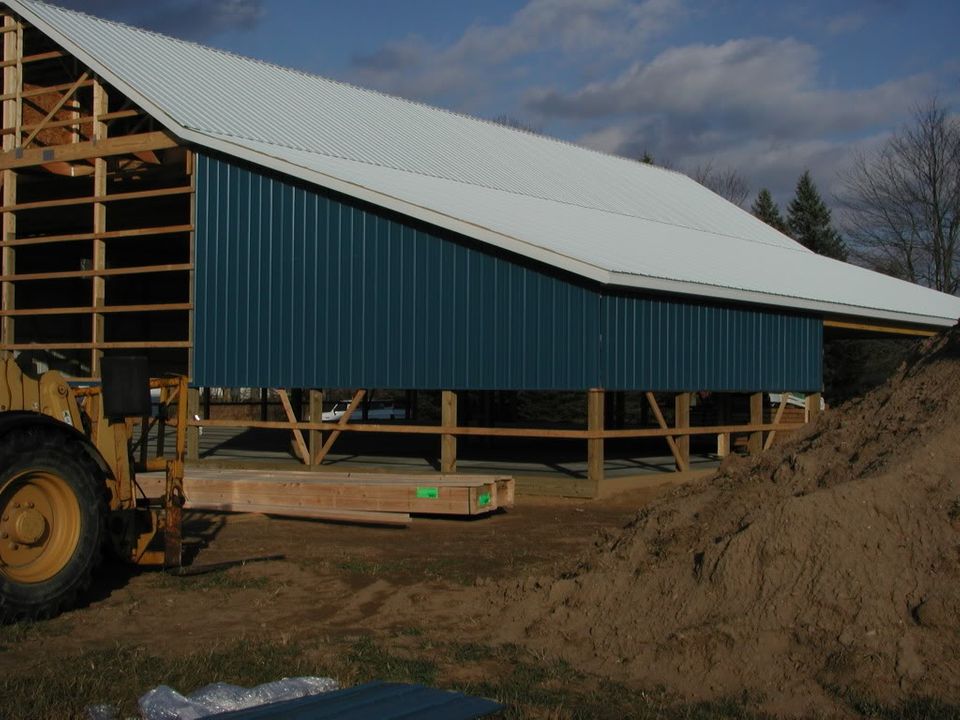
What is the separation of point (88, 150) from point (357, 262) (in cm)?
622

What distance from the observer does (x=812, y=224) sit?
55.5 m

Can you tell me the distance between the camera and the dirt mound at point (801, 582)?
24.1 ft

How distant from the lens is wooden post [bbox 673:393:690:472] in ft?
69.8

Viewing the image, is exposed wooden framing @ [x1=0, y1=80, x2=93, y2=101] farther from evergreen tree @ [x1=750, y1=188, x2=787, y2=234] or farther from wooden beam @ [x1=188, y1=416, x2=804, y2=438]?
evergreen tree @ [x1=750, y1=188, x2=787, y2=234]

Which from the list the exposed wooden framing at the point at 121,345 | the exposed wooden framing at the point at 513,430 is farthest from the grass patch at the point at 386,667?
the exposed wooden framing at the point at 121,345

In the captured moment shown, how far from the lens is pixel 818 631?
301 inches

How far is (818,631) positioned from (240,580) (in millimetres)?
6234

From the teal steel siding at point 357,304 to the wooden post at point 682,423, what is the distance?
131 inches

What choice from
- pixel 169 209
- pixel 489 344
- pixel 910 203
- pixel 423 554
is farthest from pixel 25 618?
pixel 910 203

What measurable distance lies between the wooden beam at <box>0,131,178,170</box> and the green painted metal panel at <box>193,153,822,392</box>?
0.97m

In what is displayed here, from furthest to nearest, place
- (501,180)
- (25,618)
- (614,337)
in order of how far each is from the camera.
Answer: (501,180) < (614,337) < (25,618)

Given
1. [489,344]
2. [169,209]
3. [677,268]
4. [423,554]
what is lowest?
[423,554]

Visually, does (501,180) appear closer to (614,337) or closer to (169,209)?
(169,209)

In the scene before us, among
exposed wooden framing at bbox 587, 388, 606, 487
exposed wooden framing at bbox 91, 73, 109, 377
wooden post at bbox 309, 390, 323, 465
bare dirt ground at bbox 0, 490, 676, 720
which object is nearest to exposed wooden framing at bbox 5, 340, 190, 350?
exposed wooden framing at bbox 91, 73, 109, 377
